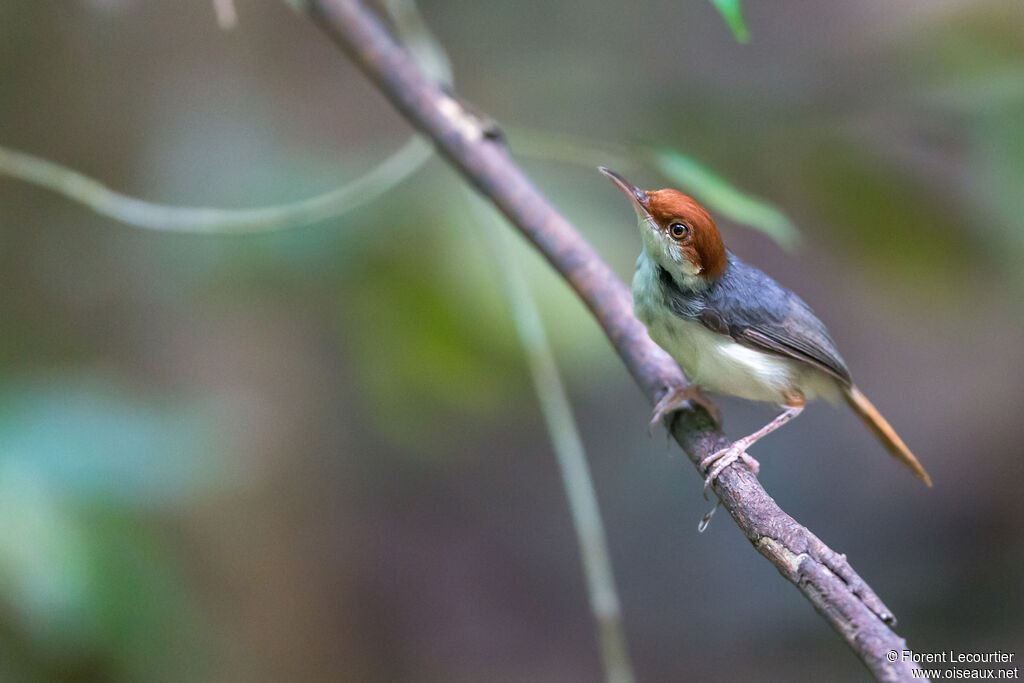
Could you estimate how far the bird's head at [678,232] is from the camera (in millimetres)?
2293

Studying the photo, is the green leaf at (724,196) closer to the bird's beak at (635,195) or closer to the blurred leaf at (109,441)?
the bird's beak at (635,195)

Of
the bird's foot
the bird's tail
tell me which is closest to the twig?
the bird's foot

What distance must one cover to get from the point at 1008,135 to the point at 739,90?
106 cm

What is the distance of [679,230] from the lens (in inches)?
91.2

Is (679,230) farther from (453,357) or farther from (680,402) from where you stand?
(453,357)

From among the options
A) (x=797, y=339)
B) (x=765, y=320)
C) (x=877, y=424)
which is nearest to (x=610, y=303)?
(x=765, y=320)

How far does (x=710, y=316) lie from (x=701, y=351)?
10cm

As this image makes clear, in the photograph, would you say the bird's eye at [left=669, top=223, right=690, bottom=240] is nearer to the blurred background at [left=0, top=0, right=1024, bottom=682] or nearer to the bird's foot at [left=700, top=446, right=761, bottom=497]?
the bird's foot at [left=700, top=446, right=761, bottom=497]

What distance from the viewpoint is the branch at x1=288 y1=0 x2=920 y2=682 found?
1.32 m

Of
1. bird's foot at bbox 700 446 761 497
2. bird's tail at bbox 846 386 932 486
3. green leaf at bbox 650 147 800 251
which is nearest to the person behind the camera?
bird's foot at bbox 700 446 761 497

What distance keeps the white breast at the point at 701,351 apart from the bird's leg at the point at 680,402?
0.10ft

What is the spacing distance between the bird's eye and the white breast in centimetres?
13

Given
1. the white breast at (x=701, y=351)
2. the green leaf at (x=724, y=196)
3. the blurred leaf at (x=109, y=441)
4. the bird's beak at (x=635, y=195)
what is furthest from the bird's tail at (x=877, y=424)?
the blurred leaf at (x=109, y=441)

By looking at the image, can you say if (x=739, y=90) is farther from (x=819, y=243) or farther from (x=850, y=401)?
(x=819, y=243)
